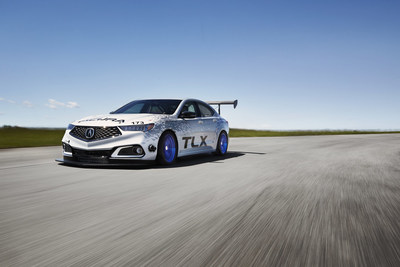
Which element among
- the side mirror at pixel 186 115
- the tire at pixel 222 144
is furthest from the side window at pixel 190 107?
the tire at pixel 222 144

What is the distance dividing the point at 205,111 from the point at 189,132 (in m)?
1.48

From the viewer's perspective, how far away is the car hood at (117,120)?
764cm

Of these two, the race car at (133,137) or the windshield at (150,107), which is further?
the windshield at (150,107)

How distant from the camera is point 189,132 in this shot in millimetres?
9070

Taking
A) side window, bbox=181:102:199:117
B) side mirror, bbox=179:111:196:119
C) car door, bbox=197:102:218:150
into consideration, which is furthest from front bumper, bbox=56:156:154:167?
car door, bbox=197:102:218:150

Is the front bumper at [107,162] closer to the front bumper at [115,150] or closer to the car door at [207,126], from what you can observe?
the front bumper at [115,150]

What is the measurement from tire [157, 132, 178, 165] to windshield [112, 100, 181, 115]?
2.57 ft

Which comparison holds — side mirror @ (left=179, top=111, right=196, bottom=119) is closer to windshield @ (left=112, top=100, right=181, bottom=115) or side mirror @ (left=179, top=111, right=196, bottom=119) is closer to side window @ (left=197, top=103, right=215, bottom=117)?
windshield @ (left=112, top=100, right=181, bottom=115)

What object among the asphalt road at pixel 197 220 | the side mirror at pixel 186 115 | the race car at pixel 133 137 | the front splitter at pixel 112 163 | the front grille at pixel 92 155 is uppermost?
the side mirror at pixel 186 115

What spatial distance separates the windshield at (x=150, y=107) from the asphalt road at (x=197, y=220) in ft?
9.07

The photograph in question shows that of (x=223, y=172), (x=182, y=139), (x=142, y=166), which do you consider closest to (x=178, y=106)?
(x=182, y=139)

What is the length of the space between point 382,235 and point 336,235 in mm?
388

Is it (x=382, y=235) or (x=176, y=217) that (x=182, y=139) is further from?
(x=382, y=235)

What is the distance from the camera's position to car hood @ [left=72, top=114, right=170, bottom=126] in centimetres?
764
